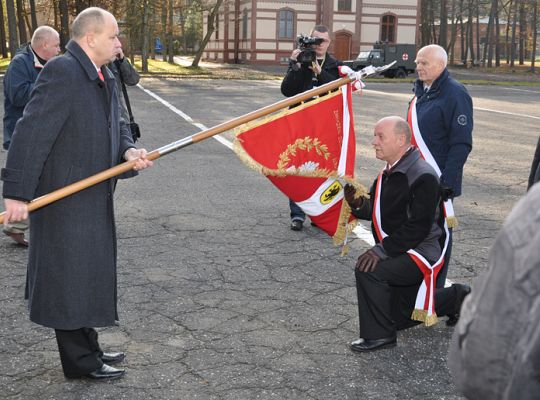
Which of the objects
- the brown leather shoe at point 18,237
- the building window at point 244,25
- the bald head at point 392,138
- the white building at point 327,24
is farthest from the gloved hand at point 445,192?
the building window at point 244,25

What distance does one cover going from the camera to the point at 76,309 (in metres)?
3.69

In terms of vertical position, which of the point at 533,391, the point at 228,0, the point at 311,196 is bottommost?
the point at 311,196

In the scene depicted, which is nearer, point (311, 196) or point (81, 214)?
point (81, 214)

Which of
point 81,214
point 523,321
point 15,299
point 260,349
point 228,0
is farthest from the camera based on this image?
point 228,0

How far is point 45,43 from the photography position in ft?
20.0

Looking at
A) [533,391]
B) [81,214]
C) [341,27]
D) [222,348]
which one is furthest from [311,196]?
[341,27]

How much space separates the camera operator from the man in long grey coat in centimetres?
329

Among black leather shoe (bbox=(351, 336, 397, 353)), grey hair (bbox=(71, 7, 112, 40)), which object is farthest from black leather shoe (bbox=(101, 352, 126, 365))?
grey hair (bbox=(71, 7, 112, 40))

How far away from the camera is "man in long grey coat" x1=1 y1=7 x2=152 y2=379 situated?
3506mm

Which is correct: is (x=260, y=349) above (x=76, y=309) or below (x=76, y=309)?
below

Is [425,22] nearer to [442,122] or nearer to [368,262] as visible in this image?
[442,122]

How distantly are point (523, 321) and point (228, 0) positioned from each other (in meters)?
60.7

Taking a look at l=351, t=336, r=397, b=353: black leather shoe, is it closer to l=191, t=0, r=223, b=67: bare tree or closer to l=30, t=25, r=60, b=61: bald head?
l=30, t=25, r=60, b=61: bald head

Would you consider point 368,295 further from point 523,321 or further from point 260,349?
point 523,321
